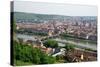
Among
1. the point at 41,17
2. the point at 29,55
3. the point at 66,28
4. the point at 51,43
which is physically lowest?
the point at 29,55

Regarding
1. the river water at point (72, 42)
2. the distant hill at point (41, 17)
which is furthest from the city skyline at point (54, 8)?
the river water at point (72, 42)

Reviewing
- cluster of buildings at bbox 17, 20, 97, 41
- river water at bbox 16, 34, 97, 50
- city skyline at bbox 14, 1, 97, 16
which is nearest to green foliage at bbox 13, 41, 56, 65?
river water at bbox 16, 34, 97, 50

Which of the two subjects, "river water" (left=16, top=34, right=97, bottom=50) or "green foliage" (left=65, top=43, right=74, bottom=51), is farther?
"green foliage" (left=65, top=43, right=74, bottom=51)

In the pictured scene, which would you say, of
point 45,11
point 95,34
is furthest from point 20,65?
point 95,34

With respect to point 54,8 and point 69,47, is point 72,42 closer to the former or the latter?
point 69,47

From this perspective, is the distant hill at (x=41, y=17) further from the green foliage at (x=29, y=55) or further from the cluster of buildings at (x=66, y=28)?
the green foliage at (x=29, y=55)

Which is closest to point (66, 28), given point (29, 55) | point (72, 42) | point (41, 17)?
point (72, 42)

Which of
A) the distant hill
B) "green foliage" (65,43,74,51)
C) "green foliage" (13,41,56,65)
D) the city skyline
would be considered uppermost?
the city skyline

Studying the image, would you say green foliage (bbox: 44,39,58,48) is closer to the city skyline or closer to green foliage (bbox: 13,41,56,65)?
green foliage (bbox: 13,41,56,65)
